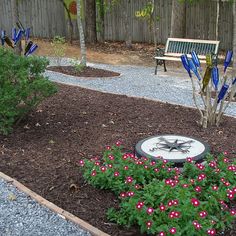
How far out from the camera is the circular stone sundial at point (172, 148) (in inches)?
196

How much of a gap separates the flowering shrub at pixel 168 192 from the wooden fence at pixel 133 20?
14.1 metres

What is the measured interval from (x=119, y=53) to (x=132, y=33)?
3728 mm

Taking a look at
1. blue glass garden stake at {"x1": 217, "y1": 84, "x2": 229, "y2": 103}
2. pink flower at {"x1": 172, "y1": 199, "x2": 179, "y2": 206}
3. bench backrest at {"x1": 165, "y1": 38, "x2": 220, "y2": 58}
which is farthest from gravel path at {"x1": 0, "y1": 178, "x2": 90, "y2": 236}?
bench backrest at {"x1": 165, "y1": 38, "x2": 220, "y2": 58}

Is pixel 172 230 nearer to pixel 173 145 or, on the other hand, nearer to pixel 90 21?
pixel 173 145

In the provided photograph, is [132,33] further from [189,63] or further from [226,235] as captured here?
[226,235]

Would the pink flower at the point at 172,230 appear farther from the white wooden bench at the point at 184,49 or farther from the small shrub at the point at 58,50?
the small shrub at the point at 58,50

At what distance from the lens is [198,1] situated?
18375 millimetres

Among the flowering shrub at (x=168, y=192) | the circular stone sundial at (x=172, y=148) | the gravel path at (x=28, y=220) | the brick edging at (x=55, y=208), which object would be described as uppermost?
the flowering shrub at (x=168, y=192)

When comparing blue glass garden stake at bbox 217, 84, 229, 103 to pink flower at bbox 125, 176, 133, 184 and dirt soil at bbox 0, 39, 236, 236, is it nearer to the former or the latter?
dirt soil at bbox 0, 39, 236, 236

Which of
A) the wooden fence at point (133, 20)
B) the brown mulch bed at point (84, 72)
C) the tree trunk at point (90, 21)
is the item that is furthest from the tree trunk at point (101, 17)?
the brown mulch bed at point (84, 72)

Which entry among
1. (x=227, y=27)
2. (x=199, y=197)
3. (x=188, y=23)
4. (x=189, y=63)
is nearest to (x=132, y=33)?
(x=188, y=23)

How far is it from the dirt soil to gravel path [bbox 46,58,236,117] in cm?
76

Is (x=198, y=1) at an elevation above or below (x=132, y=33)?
above

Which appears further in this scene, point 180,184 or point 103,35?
point 103,35
